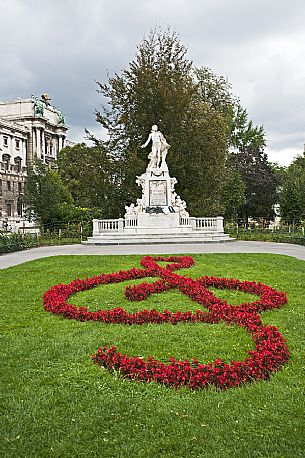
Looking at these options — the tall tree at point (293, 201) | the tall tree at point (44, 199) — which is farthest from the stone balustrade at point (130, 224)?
the tall tree at point (44, 199)

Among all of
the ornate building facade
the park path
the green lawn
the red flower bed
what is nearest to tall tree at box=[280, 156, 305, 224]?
the park path

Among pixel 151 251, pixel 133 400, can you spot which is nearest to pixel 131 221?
pixel 151 251

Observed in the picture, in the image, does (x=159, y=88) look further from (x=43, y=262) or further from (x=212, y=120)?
(x=43, y=262)

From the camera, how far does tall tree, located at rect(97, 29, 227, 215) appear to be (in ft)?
116

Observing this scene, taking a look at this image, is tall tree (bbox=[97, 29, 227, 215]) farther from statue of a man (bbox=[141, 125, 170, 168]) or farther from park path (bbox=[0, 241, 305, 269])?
park path (bbox=[0, 241, 305, 269])

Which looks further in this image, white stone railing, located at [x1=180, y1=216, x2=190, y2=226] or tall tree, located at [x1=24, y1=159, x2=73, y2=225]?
tall tree, located at [x1=24, y1=159, x2=73, y2=225]

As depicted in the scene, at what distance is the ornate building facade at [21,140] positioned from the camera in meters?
71.0

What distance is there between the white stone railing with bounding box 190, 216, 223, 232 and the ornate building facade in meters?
42.2

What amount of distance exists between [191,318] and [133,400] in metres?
2.97

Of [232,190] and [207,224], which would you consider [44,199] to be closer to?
[207,224]

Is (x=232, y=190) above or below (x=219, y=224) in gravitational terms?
above

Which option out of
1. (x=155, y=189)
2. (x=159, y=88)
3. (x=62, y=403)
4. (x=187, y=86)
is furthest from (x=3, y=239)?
(x=187, y=86)

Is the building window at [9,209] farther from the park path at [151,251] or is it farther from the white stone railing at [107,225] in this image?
the park path at [151,251]

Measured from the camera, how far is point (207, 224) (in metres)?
27.3
